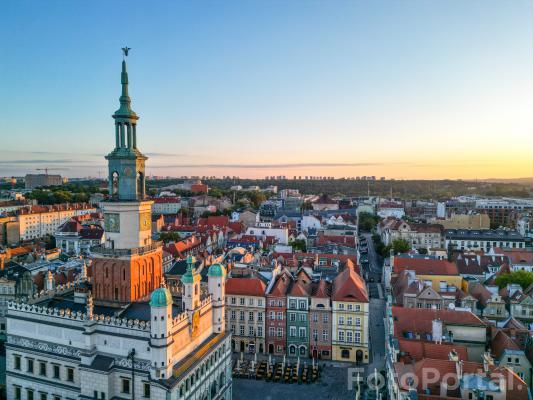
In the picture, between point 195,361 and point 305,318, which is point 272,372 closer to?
point 305,318

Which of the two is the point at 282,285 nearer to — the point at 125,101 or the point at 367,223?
the point at 125,101

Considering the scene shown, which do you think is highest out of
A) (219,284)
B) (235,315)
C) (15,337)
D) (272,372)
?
(219,284)

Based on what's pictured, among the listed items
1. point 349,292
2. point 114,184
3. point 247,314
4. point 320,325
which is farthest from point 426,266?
point 114,184

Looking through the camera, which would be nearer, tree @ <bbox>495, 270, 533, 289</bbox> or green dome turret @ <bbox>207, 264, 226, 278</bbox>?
green dome turret @ <bbox>207, 264, 226, 278</bbox>

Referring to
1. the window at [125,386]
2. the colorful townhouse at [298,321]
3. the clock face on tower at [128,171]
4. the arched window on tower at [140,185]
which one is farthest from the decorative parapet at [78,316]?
the colorful townhouse at [298,321]

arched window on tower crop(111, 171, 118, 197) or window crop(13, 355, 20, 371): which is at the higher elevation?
arched window on tower crop(111, 171, 118, 197)

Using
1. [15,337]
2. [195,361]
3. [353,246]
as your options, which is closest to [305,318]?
[195,361]

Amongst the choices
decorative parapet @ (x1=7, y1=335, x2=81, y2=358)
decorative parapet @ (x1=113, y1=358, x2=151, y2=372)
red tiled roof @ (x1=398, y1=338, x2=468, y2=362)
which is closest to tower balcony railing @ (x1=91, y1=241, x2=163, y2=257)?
decorative parapet @ (x1=7, y1=335, x2=81, y2=358)

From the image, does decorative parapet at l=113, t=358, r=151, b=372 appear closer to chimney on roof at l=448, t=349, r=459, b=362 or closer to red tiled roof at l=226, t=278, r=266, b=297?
chimney on roof at l=448, t=349, r=459, b=362
